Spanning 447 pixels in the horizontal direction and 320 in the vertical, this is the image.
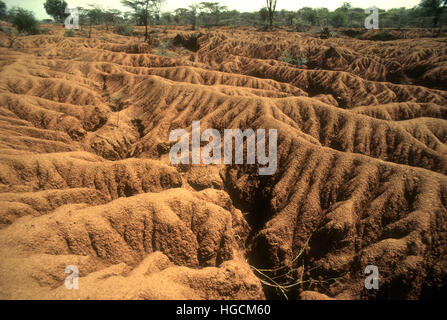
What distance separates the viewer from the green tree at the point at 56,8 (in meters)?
96.4

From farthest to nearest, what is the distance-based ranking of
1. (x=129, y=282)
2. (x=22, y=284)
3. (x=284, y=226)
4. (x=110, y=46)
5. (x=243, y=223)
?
(x=110, y=46) → (x=243, y=223) → (x=284, y=226) → (x=129, y=282) → (x=22, y=284)

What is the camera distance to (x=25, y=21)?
56594mm

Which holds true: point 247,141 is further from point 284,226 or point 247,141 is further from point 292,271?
point 292,271

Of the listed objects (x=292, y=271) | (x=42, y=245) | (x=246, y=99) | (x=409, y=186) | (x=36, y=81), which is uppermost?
(x=36, y=81)

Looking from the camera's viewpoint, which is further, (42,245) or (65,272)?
(42,245)

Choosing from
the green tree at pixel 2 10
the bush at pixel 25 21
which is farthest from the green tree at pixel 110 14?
the green tree at pixel 2 10

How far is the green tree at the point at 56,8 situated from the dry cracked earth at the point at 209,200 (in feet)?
305

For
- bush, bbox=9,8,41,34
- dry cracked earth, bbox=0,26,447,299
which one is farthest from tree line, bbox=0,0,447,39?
dry cracked earth, bbox=0,26,447,299

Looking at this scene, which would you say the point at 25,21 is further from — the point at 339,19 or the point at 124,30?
the point at 339,19

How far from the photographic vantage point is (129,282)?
8.41 m

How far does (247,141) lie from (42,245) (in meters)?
15.3

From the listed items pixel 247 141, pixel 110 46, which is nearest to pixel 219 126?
pixel 247 141

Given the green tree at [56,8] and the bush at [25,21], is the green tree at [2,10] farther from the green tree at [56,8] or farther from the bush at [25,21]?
the bush at [25,21]

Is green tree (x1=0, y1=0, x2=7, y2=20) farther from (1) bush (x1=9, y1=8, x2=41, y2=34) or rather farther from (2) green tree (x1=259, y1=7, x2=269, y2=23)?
(2) green tree (x1=259, y1=7, x2=269, y2=23)
